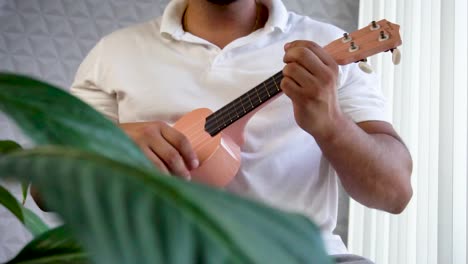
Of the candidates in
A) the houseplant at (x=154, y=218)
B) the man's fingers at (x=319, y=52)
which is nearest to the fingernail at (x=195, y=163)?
the man's fingers at (x=319, y=52)

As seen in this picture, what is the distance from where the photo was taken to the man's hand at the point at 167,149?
945 millimetres

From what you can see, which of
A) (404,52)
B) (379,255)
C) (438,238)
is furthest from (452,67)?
(379,255)

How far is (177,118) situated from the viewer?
1.21 meters

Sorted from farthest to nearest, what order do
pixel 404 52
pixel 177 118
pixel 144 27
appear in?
pixel 404 52
pixel 144 27
pixel 177 118

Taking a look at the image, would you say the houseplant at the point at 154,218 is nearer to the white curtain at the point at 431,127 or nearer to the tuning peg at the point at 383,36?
the tuning peg at the point at 383,36

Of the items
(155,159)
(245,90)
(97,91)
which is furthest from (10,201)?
(97,91)

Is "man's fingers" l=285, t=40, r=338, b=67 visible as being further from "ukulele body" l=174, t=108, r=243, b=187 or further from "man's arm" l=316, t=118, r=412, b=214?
"ukulele body" l=174, t=108, r=243, b=187

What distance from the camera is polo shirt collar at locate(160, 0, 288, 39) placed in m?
1.29

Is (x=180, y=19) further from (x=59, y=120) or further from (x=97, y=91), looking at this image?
(x=59, y=120)

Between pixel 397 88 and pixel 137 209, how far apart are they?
1629 millimetres

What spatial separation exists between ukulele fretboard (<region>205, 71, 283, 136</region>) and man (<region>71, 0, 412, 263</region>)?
0.21ft

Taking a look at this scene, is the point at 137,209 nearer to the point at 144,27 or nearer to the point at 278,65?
the point at 278,65

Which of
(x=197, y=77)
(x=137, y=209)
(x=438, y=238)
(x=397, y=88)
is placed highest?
(x=137, y=209)

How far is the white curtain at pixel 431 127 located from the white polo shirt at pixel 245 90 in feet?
0.95
